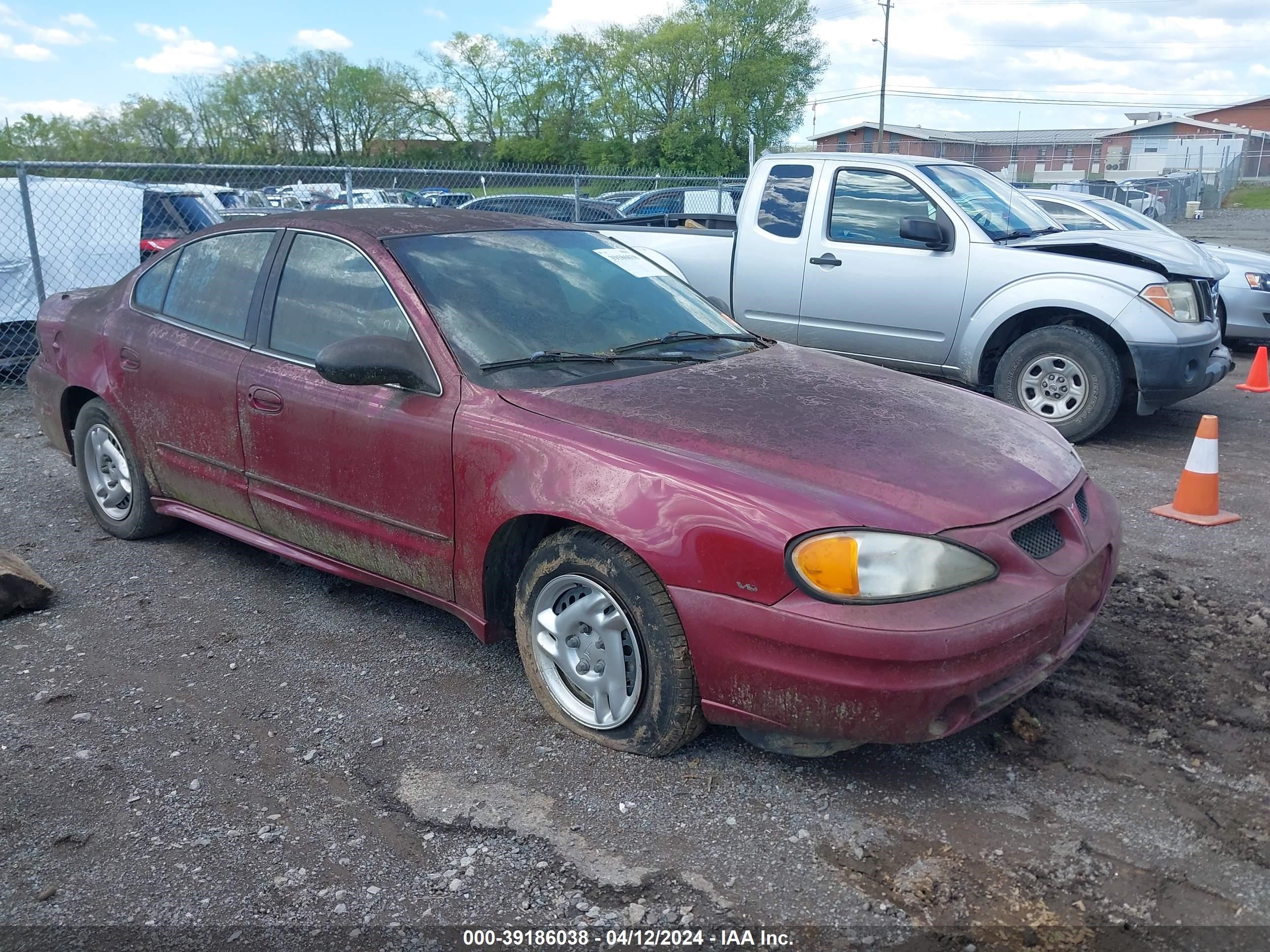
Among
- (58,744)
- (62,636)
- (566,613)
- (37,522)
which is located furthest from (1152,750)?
(37,522)

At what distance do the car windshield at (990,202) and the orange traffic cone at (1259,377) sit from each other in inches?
95.3

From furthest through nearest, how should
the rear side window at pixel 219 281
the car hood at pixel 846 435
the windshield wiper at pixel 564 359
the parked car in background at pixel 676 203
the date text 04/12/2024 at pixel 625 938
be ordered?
the parked car in background at pixel 676 203
the rear side window at pixel 219 281
the windshield wiper at pixel 564 359
the car hood at pixel 846 435
the date text 04/12/2024 at pixel 625 938

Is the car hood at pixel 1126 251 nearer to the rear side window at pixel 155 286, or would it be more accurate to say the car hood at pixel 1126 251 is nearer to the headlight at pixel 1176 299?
the headlight at pixel 1176 299

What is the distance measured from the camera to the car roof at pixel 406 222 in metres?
4.02

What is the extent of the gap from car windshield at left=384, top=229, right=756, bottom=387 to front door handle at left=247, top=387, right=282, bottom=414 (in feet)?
2.37

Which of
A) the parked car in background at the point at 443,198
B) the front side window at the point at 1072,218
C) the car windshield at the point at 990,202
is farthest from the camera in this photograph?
the parked car in background at the point at 443,198

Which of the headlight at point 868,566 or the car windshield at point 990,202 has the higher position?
the car windshield at point 990,202

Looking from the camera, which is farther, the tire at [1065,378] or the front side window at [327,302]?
the tire at [1065,378]

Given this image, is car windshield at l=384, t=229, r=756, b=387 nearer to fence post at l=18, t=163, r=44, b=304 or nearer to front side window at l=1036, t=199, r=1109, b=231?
front side window at l=1036, t=199, r=1109, b=231

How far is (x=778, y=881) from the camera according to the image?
2.60m

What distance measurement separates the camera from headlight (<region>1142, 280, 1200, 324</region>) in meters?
6.77

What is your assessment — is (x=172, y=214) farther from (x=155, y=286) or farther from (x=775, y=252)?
(x=155, y=286)

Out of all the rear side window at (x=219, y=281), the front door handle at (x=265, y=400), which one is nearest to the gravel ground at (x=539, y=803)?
the front door handle at (x=265, y=400)

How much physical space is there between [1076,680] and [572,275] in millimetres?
2365
